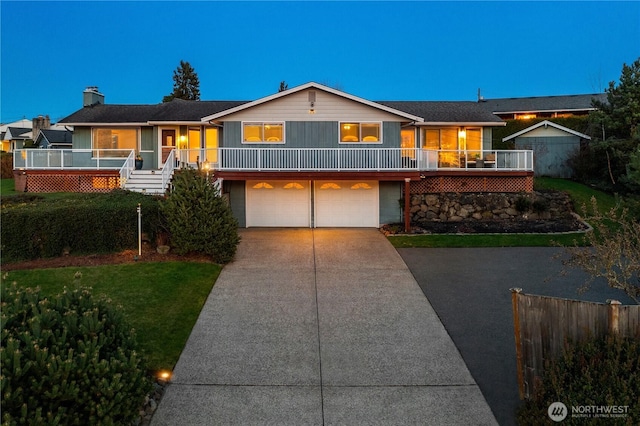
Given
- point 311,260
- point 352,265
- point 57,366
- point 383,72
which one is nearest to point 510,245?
point 352,265

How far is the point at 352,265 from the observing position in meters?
13.2

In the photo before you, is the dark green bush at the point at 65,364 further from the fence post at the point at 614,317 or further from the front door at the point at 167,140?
the front door at the point at 167,140

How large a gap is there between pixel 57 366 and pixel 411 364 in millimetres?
4924

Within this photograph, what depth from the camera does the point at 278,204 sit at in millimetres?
20016

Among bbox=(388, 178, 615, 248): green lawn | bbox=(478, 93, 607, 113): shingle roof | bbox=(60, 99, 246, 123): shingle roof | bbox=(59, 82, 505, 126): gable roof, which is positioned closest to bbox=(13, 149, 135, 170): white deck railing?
bbox=(59, 82, 505, 126): gable roof

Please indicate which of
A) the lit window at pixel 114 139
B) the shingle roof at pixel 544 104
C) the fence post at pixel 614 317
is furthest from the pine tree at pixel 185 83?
the fence post at pixel 614 317

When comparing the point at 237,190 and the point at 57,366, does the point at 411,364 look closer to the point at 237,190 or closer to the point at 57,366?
the point at 57,366

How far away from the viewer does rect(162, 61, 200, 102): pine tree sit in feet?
160

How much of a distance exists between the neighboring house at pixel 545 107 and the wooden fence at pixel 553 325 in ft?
121

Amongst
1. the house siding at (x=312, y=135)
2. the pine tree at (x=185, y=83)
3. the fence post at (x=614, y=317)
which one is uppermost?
the pine tree at (x=185, y=83)

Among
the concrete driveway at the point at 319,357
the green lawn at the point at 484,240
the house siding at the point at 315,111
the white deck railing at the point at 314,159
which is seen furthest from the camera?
the house siding at the point at 315,111

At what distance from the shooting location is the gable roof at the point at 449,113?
842 inches

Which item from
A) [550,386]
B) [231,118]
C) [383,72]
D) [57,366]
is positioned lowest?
[550,386]

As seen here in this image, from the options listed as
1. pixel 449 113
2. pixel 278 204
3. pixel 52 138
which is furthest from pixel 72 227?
pixel 52 138
